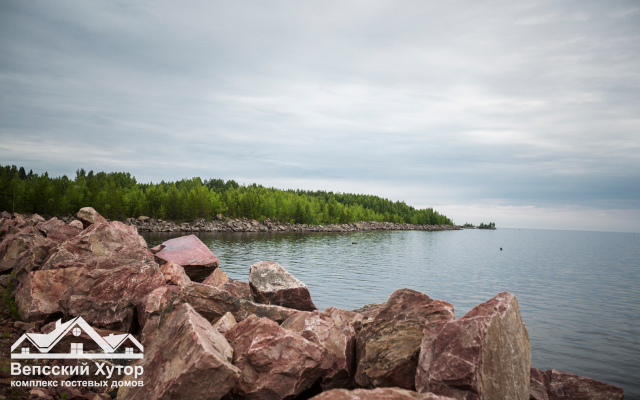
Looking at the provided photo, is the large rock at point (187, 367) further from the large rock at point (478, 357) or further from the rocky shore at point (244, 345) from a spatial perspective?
the large rock at point (478, 357)

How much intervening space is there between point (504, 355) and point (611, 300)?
3473 centimetres

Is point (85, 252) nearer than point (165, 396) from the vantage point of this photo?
No

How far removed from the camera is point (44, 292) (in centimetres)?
1190

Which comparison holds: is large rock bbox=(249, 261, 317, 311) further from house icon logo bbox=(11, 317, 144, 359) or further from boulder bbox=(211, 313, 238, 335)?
house icon logo bbox=(11, 317, 144, 359)

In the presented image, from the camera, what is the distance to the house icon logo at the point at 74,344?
9.28 m

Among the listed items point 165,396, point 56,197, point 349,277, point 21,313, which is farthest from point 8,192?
point 165,396

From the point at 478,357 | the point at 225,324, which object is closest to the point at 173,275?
the point at 225,324

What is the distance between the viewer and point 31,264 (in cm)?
1507

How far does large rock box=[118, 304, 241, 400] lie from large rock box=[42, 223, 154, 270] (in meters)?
6.55

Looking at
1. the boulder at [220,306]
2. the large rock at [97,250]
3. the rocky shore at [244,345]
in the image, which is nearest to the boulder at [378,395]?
the rocky shore at [244,345]

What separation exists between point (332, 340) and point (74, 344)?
22.2 feet

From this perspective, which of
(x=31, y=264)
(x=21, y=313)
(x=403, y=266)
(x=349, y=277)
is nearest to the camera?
(x=21, y=313)

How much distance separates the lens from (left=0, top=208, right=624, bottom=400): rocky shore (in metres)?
6.45

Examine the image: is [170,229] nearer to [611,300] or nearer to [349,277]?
[349,277]
